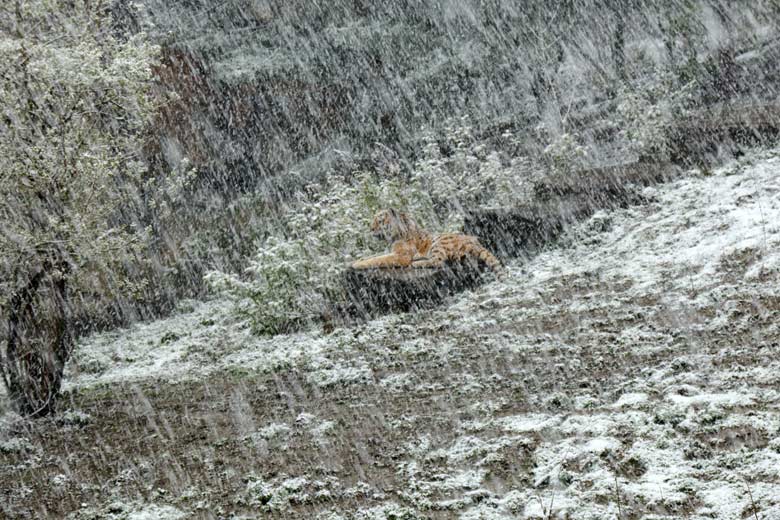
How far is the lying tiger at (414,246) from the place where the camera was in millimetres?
12141

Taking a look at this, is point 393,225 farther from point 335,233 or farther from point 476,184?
point 476,184

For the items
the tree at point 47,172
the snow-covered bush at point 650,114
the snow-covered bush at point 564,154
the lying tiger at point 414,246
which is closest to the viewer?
the tree at point 47,172

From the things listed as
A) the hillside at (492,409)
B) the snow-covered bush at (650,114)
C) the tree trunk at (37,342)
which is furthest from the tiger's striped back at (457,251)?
the snow-covered bush at (650,114)

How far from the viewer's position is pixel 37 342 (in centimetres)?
928

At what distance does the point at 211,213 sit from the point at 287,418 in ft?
43.7

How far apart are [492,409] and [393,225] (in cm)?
613

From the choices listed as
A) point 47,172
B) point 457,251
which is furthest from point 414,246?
point 47,172

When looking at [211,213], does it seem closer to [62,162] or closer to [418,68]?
[418,68]

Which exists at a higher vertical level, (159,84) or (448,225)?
(159,84)

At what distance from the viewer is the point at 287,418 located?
7867 millimetres

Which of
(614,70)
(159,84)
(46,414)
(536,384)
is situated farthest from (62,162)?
(614,70)

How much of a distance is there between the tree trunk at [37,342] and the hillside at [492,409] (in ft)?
1.87

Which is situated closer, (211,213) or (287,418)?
(287,418)

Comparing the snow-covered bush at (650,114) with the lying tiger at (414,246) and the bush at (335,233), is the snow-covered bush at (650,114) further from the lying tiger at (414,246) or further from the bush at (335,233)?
the lying tiger at (414,246)
